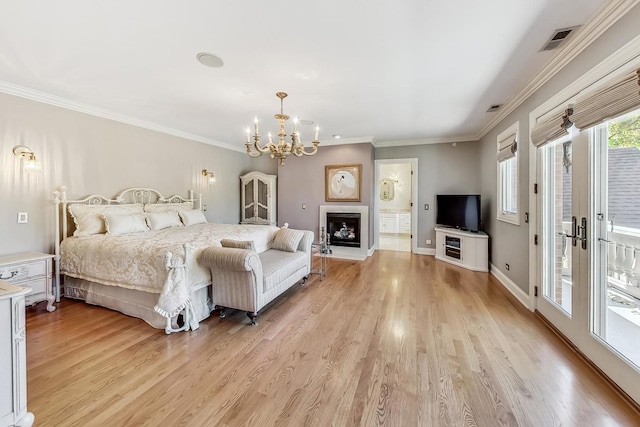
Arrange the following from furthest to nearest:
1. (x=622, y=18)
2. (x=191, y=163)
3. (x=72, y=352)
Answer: (x=191, y=163) < (x=72, y=352) < (x=622, y=18)

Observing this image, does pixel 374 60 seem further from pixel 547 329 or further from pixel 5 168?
pixel 5 168

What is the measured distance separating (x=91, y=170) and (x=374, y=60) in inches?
161

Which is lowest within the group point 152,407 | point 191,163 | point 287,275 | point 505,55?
point 152,407

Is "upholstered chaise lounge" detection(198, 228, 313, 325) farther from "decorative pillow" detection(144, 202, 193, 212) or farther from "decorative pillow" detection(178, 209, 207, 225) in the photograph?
"decorative pillow" detection(144, 202, 193, 212)

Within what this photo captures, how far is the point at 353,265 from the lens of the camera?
4.98 meters

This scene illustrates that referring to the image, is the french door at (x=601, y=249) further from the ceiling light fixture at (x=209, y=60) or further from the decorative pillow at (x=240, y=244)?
the ceiling light fixture at (x=209, y=60)

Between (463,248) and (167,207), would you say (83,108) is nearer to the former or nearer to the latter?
(167,207)

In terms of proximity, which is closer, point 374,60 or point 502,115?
point 374,60

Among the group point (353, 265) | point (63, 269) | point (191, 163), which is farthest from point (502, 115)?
point (63, 269)

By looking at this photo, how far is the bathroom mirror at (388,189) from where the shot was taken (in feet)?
30.1

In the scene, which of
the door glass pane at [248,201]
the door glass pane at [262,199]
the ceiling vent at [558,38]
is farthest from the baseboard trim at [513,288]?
the door glass pane at [248,201]

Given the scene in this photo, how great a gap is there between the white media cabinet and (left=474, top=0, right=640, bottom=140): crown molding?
234cm

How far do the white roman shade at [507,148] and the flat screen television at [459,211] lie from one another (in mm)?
1111

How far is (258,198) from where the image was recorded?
21.3 feet
